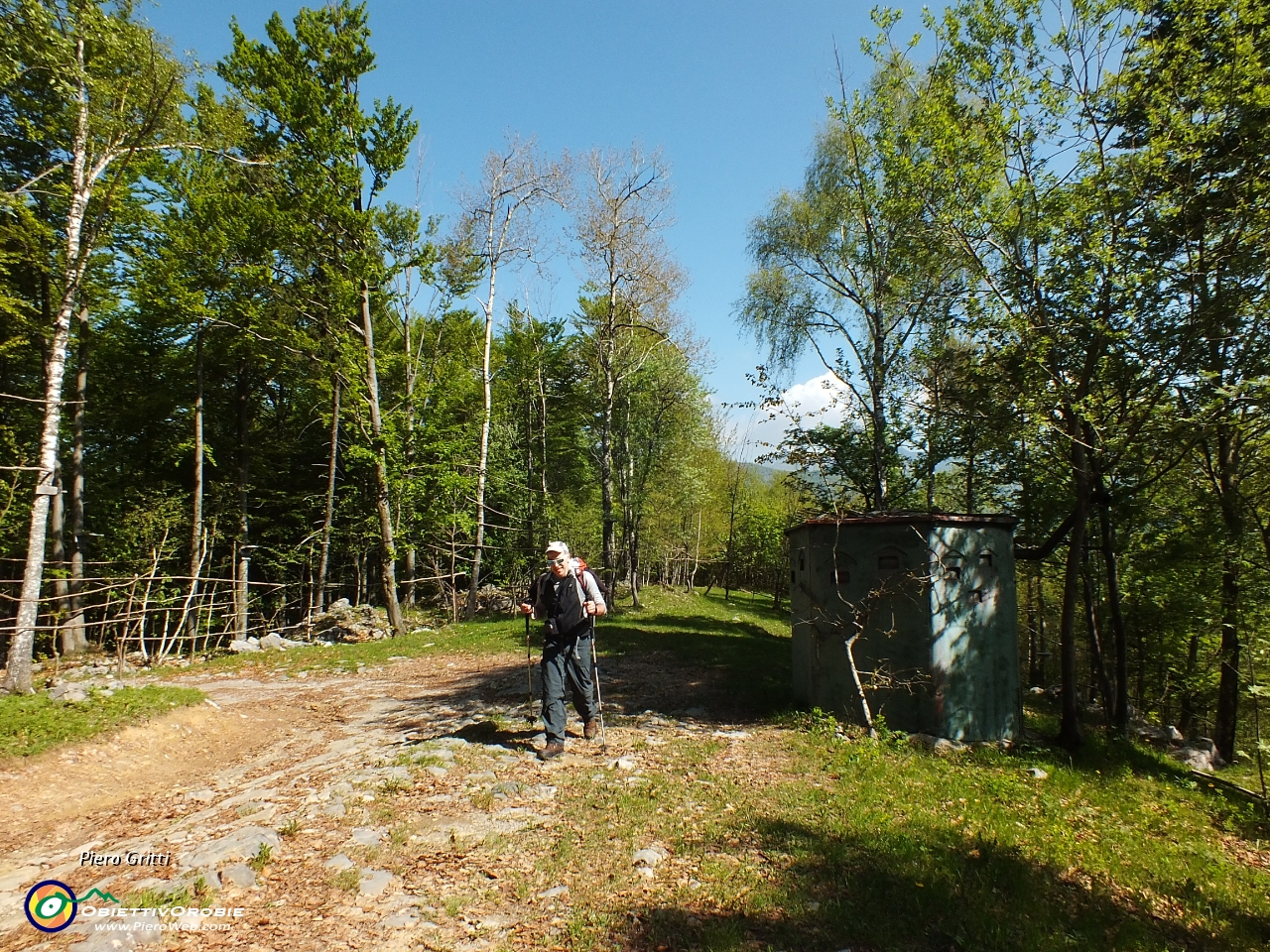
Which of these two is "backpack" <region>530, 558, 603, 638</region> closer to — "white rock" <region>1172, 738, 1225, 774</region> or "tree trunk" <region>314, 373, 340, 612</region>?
"white rock" <region>1172, 738, 1225, 774</region>

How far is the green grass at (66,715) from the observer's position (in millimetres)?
6781

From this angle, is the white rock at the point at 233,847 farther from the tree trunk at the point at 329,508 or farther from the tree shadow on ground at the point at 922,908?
the tree trunk at the point at 329,508

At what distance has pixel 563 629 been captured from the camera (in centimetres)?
669

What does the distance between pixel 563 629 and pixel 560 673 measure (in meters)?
0.51

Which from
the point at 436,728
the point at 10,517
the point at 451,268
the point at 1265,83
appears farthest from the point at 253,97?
the point at 1265,83

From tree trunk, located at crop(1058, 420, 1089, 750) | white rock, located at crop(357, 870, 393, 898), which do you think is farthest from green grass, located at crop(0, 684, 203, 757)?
tree trunk, located at crop(1058, 420, 1089, 750)

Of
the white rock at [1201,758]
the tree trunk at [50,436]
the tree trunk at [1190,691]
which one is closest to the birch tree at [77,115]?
the tree trunk at [50,436]

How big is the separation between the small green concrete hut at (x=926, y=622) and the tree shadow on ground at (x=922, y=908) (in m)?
2.72

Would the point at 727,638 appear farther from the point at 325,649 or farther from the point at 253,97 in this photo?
the point at 253,97

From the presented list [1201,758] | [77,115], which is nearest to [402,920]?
[1201,758]

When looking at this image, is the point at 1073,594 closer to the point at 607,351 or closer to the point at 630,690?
the point at 630,690

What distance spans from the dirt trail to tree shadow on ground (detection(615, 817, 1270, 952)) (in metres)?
1.25

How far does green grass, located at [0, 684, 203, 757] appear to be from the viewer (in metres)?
6.78

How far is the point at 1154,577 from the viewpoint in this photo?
41.0 ft
